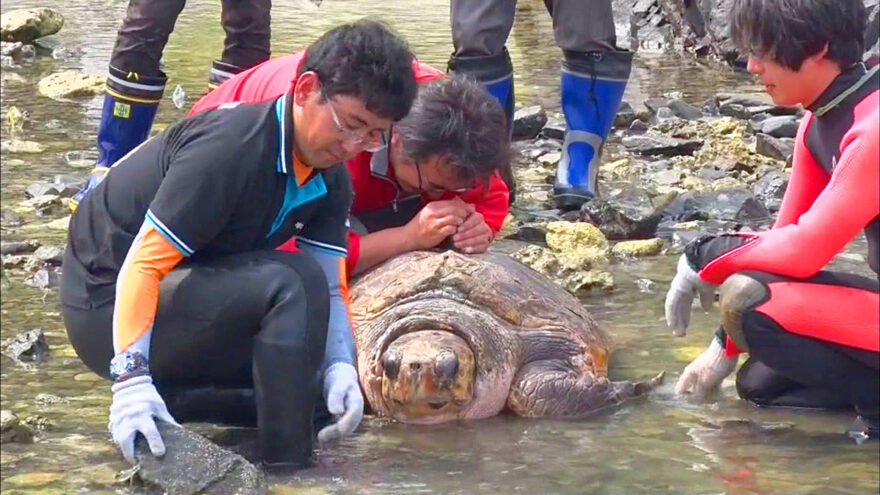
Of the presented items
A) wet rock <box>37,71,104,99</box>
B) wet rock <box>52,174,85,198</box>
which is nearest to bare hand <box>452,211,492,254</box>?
wet rock <box>52,174,85,198</box>

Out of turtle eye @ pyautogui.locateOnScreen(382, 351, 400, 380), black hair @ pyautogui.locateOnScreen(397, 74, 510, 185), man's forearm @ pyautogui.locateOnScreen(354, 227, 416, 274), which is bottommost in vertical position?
turtle eye @ pyautogui.locateOnScreen(382, 351, 400, 380)

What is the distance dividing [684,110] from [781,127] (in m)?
0.92

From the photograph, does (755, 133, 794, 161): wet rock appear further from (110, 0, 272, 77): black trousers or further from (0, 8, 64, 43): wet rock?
(0, 8, 64, 43): wet rock

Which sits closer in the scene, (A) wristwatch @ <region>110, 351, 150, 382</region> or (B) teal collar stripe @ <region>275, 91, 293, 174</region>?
(A) wristwatch @ <region>110, 351, 150, 382</region>

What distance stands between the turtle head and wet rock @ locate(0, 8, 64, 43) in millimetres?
7106

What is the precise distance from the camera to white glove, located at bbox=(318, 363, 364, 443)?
3666 mm

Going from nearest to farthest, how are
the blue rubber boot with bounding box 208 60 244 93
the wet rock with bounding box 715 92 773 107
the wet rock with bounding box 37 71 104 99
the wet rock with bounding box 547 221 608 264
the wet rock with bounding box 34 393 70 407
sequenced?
the wet rock with bounding box 34 393 70 407 < the wet rock with bounding box 547 221 608 264 < the blue rubber boot with bounding box 208 60 244 93 < the wet rock with bounding box 715 92 773 107 < the wet rock with bounding box 37 71 104 99

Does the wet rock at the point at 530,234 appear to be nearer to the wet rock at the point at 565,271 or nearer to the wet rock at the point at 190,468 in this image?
the wet rock at the point at 565,271

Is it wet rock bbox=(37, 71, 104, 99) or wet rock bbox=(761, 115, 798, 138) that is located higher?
wet rock bbox=(761, 115, 798, 138)

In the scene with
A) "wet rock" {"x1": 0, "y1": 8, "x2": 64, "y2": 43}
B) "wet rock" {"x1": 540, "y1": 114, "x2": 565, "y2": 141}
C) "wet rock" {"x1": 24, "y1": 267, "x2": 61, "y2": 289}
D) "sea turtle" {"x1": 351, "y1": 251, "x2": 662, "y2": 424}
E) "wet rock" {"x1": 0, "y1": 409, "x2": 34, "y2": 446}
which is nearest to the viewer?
"wet rock" {"x1": 0, "y1": 409, "x2": 34, "y2": 446}

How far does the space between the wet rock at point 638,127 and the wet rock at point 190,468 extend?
535 cm

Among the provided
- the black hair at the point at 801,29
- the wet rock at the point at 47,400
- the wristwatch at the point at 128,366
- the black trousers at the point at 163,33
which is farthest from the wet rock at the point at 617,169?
the wristwatch at the point at 128,366

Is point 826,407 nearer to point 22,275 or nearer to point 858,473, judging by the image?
point 858,473

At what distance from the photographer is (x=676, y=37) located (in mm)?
11883
